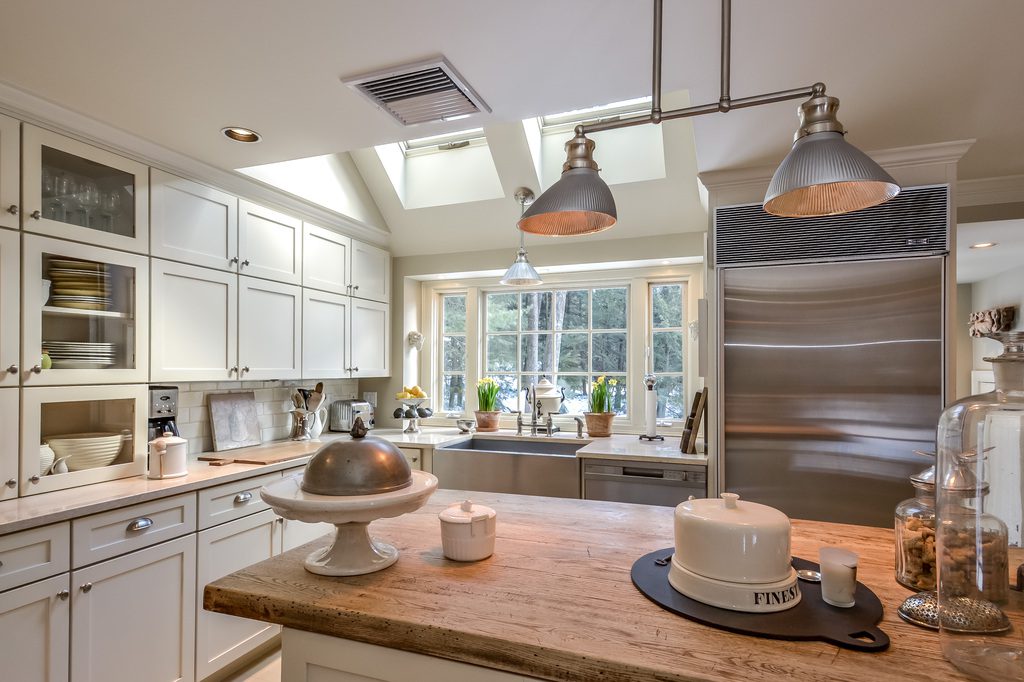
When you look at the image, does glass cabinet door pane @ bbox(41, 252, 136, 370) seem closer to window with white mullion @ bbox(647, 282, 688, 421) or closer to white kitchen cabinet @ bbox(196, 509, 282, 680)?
white kitchen cabinet @ bbox(196, 509, 282, 680)

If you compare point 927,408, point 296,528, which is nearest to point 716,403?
point 927,408

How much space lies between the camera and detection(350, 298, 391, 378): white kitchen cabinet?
3803 millimetres

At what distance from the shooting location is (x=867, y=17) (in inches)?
60.2

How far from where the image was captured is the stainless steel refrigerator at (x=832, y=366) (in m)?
2.35

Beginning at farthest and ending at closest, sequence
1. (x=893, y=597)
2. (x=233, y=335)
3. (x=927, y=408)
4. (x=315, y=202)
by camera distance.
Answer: (x=315, y=202), (x=233, y=335), (x=927, y=408), (x=893, y=597)

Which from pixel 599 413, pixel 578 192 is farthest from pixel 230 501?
pixel 599 413

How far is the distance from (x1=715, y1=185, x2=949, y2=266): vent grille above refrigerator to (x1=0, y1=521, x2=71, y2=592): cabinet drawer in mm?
2865

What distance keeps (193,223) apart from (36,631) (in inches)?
67.7

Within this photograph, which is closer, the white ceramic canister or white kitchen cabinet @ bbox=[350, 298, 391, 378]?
the white ceramic canister

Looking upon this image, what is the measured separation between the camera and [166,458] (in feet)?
7.64

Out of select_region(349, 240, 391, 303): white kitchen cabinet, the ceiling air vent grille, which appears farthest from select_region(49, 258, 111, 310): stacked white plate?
select_region(349, 240, 391, 303): white kitchen cabinet

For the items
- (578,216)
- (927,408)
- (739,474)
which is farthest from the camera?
(739,474)

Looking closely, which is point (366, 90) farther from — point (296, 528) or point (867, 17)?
point (296, 528)

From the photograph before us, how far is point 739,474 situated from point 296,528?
225 centimetres
